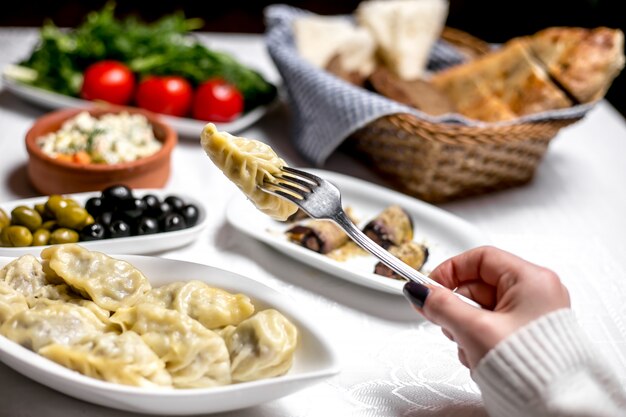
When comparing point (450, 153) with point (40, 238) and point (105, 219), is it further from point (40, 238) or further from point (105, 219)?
point (40, 238)

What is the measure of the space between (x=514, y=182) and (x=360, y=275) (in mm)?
947

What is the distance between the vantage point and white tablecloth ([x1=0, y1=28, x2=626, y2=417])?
1377 millimetres

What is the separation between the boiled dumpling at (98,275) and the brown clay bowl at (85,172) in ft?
1.76

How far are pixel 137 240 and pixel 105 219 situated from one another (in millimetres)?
100

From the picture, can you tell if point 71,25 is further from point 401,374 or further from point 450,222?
point 401,374

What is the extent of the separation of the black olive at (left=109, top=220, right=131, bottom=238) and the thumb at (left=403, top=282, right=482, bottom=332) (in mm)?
779

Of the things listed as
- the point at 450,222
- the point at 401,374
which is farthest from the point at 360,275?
the point at 450,222

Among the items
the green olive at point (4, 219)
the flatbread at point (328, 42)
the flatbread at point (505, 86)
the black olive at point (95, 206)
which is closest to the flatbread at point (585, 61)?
the flatbread at point (505, 86)

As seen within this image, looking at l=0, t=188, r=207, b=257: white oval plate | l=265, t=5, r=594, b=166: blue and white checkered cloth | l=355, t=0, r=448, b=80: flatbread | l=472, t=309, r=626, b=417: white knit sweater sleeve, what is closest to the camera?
l=472, t=309, r=626, b=417: white knit sweater sleeve

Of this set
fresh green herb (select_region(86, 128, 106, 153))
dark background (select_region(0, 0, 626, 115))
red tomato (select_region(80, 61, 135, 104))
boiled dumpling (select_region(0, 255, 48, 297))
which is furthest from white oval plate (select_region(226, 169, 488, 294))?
dark background (select_region(0, 0, 626, 115))

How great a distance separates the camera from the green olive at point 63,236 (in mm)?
1613

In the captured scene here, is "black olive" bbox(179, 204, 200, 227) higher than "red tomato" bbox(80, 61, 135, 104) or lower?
higher

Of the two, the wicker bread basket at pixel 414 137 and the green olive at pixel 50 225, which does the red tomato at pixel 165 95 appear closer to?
the wicker bread basket at pixel 414 137

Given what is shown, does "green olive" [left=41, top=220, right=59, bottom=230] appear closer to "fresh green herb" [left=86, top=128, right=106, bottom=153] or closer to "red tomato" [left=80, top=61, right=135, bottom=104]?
"fresh green herb" [left=86, top=128, right=106, bottom=153]
